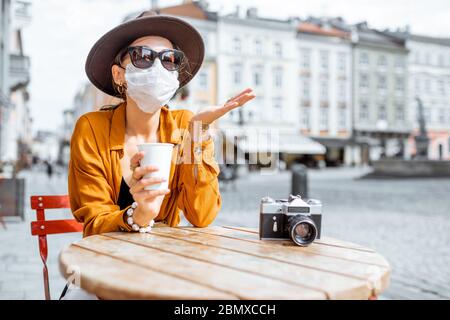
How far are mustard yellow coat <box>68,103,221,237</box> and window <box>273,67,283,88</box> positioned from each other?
40.0m

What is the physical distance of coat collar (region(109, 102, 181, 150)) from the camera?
2.07 m

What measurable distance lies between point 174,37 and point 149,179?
2.92ft

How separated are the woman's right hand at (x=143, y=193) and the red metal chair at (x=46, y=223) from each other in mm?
668

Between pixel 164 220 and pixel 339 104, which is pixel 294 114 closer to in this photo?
pixel 339 104

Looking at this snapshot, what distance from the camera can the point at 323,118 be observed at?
4378 centimetres

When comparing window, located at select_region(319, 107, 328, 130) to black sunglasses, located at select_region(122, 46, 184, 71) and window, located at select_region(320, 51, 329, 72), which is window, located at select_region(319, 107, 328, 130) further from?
black sunglasses, located at select_region(122, 46, 184, 71)

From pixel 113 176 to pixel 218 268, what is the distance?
2.73ft

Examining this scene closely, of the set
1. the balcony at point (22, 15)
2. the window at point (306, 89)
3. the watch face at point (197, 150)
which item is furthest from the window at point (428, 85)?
the watch face at point (197, 150)

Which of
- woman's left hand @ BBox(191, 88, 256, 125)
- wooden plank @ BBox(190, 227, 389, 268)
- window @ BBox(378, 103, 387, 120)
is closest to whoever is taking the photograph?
wooden plank @ BBox(190, 227, 389, 268)

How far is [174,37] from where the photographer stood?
2246mm

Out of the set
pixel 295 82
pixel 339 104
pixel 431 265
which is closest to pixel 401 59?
pixel 339 104

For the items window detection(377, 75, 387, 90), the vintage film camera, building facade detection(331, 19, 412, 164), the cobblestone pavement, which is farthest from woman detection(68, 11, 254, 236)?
window detection(377, 75, 387, 90)

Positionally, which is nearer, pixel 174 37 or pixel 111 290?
pixel 111 290
